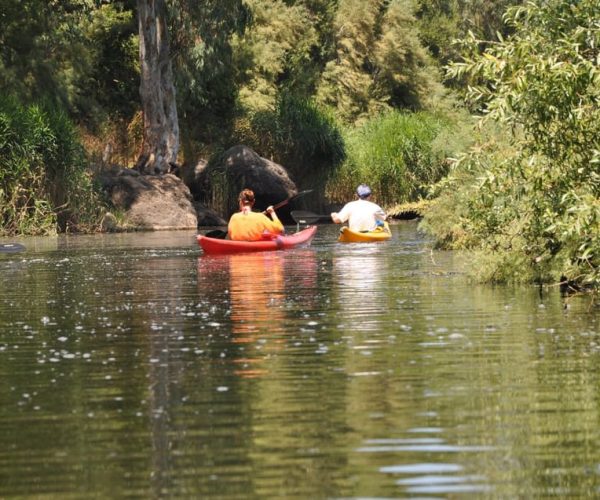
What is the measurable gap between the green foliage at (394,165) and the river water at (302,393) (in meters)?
30.3

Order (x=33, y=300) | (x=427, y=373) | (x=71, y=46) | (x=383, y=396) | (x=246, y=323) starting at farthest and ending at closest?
(x=71, y=46), (x=33, y=300), (x=246, y=323), (x=427, y=373), (x=383, y=396)

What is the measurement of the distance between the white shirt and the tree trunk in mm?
17117

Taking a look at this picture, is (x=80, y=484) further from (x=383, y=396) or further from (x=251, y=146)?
(x=251, y=146)

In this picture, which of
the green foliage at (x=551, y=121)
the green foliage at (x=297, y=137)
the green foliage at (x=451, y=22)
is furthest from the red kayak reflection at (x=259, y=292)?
the green foliage at (x=451, y=22)

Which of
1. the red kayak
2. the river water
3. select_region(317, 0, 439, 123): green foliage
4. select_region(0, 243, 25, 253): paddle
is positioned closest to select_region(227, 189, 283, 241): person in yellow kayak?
the red kayak

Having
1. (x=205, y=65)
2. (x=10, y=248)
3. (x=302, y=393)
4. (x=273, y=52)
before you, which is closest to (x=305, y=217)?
(x=205, y=65)

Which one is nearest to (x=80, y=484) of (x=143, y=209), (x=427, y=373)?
(x=427, y=373)

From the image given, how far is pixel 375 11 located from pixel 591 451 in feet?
186

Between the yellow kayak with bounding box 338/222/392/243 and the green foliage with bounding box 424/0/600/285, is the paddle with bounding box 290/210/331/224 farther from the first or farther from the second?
the green foliage with bounding box 424/0/600/285

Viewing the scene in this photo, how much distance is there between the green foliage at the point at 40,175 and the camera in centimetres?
3716

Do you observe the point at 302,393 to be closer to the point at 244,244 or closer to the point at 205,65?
the point at 244,244

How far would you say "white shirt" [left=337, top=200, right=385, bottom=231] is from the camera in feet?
98.3

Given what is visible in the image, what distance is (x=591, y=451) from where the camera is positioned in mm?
7504

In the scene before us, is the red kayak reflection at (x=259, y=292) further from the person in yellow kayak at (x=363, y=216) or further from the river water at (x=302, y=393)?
the person in yellow kayak at (x=363, y=216)
